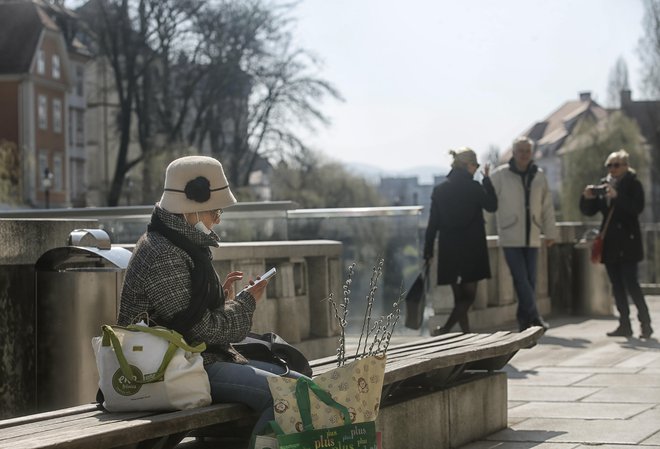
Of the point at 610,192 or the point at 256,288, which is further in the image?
the point at 610,192

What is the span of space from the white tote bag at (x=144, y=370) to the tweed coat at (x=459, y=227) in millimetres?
8247

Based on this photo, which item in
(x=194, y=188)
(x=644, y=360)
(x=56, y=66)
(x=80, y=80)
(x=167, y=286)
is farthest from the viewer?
(x=80, y=80)

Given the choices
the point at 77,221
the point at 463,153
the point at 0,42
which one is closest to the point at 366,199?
the point at 0,42

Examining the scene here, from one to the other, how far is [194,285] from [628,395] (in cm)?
517

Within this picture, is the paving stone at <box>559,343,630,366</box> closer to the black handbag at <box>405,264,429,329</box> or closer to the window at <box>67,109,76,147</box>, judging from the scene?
the black handbag at <box>405,264,429,329</box>

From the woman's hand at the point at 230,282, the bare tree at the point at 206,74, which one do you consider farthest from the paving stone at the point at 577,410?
the bare tree at the point at 206,74

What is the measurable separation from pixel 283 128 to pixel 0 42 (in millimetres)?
25133

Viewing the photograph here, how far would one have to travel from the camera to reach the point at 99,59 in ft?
197

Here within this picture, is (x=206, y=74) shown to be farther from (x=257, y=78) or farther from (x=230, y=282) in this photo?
(x=230, y=282)

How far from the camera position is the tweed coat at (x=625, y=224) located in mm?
15102

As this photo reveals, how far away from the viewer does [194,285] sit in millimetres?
5785

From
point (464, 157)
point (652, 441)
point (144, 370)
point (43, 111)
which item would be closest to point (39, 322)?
point (144, 370)

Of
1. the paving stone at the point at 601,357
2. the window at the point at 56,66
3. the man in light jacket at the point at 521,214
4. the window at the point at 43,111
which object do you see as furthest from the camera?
the window at the point at 56,66

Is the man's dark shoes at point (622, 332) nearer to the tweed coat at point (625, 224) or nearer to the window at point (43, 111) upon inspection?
the tweed coat at point (625, 224)
